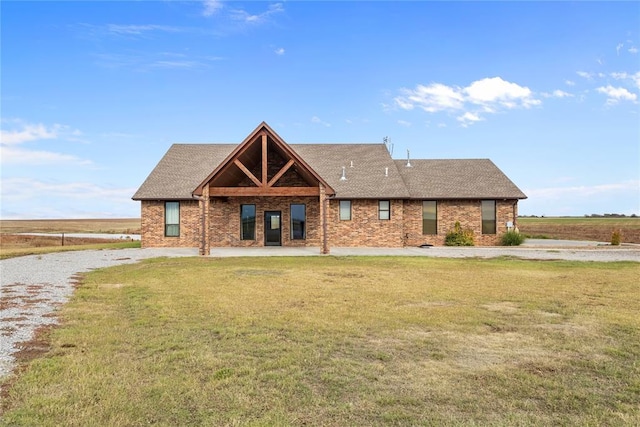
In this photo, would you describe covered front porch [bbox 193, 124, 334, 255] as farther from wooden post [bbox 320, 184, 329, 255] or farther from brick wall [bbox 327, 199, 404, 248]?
wooden post [bbox 320, 184, 329, 255]

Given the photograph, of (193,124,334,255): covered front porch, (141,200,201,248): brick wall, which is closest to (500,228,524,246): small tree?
(193,124,334,255): covered front porch

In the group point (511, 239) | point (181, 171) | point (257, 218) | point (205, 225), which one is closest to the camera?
point (205, 225)

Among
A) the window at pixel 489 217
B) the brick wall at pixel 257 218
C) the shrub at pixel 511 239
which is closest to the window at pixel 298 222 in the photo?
the brick wall at pixel 257 218

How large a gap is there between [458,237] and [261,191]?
1295cm

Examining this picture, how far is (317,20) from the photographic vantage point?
2077 centimetres

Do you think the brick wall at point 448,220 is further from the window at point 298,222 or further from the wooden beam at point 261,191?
the wooden beam at point 261,191

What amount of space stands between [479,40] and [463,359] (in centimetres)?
2014

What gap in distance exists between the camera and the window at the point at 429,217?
2742 cm

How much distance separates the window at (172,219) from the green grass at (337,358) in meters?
14.9

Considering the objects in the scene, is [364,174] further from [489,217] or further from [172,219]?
[172,219]

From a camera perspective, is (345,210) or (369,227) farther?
(345,210)

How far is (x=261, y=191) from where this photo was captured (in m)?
21.2

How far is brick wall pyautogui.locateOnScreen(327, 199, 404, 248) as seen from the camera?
26281 millimetres

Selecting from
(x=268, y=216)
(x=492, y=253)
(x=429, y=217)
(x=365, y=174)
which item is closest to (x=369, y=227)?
(x=365, y=174)
